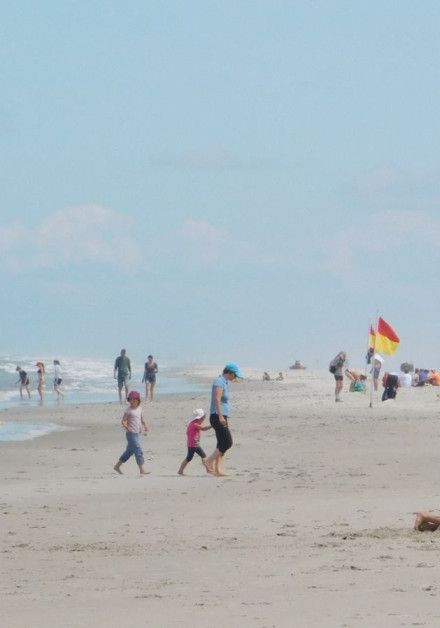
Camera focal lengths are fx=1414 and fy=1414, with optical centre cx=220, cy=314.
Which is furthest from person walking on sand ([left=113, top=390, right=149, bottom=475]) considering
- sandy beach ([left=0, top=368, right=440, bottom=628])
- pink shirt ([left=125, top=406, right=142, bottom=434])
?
sandy beach ([left=0, top=368, right=440, bottom=628])

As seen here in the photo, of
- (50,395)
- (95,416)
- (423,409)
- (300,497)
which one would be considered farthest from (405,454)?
(50,395)

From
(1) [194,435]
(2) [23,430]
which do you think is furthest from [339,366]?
(1) [194,435]

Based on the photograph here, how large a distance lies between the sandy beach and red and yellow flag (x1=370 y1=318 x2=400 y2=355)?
9589 millimetres

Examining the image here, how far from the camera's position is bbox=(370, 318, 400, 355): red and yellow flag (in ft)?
119

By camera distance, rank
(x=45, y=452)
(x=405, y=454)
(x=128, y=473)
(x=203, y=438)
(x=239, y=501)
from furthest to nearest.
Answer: (x=203, y=438), (x=45, y=452), (x=405, y=454), (x=128, y=473), (x=239, y=501)

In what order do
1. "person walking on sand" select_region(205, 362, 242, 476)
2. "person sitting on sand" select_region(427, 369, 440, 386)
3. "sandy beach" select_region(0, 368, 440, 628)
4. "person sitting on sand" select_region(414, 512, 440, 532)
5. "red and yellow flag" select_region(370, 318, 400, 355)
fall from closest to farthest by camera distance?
"sandy beach" select_region(0, 368, 440, 628)
"person sitting on sand" select_region(414, 512, 440, 532)
"person walking on sand" select_region(205, 362, 242, 476)
"red and yellow flag" select_region(370, 318, 400, 355)
"person sitting on sand" select_region(427, 369, 440, 386)

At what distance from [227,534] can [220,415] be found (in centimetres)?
624

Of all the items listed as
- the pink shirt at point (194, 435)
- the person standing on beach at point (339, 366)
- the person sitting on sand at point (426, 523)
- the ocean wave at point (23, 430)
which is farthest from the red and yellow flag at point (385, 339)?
the person sitting on sand at point (426, 523)

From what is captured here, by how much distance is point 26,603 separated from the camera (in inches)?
374

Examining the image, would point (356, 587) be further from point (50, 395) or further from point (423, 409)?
point (50, 395)

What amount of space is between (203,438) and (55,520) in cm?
1178

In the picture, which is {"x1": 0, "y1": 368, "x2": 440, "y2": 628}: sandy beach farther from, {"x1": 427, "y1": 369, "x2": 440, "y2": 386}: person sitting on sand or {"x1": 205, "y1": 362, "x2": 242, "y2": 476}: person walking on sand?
{"x1": 427, "y1": 369, "x2": 440, "y2": 386}: person sitting on sand

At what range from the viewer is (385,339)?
36.5m

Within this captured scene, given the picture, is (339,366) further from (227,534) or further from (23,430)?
(227,534)
